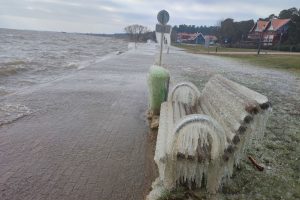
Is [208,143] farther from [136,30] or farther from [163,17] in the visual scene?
[136,30]

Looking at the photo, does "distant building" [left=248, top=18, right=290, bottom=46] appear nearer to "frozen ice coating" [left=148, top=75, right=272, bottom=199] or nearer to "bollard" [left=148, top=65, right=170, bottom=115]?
"bollard" [left=148, top=65, right=170, bottom=115]

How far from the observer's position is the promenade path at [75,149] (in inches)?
183

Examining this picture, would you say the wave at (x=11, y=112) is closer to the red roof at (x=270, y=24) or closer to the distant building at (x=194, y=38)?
the red roof at (x=270, y=24)

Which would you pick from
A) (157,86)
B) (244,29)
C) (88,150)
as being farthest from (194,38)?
(88,150)

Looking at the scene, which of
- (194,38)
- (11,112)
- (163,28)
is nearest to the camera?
(11,112)

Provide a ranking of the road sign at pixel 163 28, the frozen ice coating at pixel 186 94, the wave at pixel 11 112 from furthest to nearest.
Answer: the road sign at pixel 163 28
the wave at pixel 11 112
the frozen ice coating at pixel 186 94

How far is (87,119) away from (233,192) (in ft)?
15.5

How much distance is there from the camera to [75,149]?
615 centimetres

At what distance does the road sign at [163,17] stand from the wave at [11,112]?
434 cm

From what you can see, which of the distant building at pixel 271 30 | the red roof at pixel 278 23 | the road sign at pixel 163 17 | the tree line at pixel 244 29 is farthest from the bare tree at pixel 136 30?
the road sign at pixel 163 17

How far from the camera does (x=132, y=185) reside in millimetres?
4844

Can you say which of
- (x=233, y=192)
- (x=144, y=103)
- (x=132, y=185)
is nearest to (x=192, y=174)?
(x=233, y=192)

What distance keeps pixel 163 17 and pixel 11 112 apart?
481cm

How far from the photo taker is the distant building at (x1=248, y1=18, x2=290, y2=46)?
6665 centimetres
